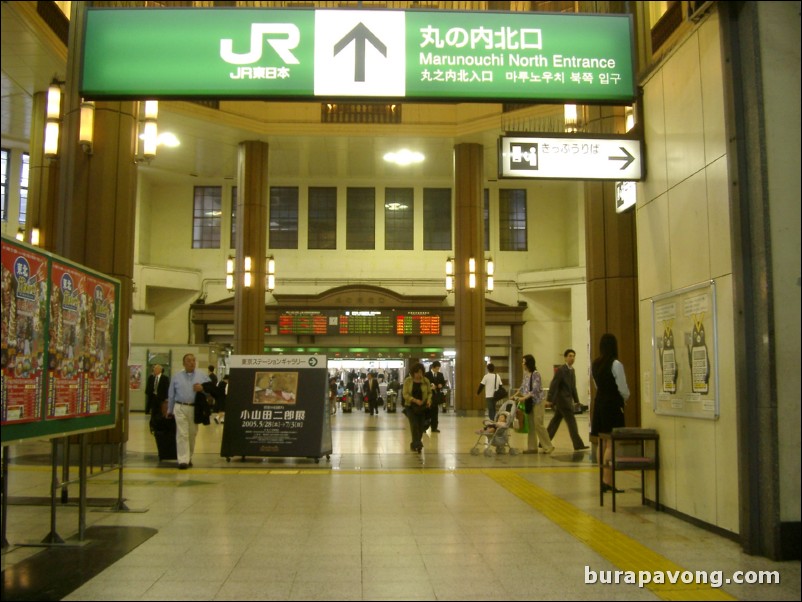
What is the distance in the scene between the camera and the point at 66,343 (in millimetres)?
6086

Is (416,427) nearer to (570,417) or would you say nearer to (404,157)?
(570,417)

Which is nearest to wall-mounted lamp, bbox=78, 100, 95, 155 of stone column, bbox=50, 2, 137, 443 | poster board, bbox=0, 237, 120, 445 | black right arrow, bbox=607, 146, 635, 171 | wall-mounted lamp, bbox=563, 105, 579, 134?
stone column, bbox=50, 2, 137, 443

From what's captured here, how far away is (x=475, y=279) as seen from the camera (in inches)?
890

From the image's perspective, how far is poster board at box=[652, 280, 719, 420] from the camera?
6445 millimetres

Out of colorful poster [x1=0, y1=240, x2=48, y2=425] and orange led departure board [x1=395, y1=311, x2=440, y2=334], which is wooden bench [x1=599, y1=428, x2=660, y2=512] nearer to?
colorful poster [x1=0, y1=240, x2=48, y2=425]

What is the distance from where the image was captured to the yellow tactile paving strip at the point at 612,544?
4.81 meters

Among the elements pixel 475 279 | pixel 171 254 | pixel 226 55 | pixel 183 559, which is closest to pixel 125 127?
pixel 226 55

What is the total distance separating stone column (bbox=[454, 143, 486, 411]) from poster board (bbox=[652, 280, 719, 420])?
1492cm

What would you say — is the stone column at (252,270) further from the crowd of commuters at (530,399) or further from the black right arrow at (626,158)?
the black right arrow at (626,158)

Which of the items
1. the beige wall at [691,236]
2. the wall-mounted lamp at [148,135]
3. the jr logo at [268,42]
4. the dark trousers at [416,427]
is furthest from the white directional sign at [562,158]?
the dark trousers at [416,427]

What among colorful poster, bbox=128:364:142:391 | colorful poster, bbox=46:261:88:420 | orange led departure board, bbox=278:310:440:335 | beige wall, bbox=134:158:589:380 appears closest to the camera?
colorful poster, bbox=46:261:88:420

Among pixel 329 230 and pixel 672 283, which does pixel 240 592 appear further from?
pixel 329 230

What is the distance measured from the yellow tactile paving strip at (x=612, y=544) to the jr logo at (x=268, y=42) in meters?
4.85

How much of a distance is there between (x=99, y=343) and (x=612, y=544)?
4790 mm
